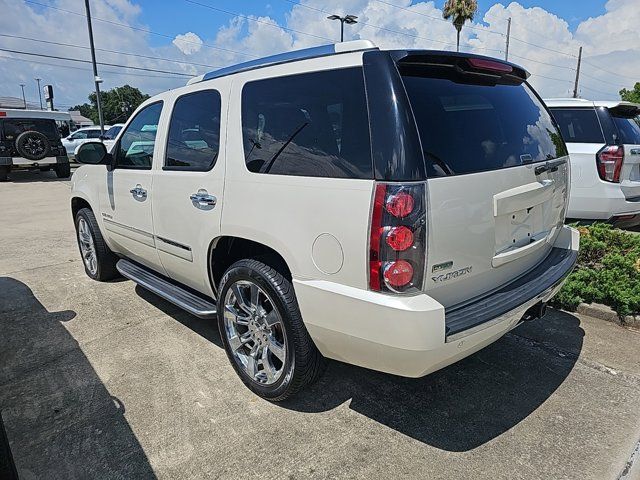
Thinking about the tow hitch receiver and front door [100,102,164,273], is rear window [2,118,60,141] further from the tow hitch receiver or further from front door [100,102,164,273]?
the tow hitch receiver

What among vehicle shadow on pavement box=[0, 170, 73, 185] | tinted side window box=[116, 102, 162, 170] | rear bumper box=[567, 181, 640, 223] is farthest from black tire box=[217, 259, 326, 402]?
vehicle shadow on pavement box=[0, 170, 73, 185]

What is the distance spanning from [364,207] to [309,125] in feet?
2.09

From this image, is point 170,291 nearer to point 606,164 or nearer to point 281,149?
point 281,149

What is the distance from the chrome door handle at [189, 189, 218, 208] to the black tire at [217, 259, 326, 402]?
17.4 inches

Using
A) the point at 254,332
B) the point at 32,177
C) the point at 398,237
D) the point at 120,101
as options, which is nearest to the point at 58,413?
the point at 254,332

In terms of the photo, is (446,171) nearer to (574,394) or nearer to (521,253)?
(521,253)

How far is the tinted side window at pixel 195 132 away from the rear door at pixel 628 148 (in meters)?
5.14

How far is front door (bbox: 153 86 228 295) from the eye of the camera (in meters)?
3.00

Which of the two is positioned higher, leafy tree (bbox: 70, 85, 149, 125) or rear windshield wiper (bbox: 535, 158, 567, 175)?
leafy tree (bbox: 70, 85, 149, 125)

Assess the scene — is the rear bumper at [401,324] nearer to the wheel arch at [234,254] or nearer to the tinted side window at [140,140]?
the wheel arch at [234,254]

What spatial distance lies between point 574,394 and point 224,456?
2190mm

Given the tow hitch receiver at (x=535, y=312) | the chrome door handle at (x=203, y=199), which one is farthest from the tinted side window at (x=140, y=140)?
the tow hitch receiver at (x=535, y=312)

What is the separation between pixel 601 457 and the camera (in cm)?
239

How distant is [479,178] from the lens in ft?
7.50
